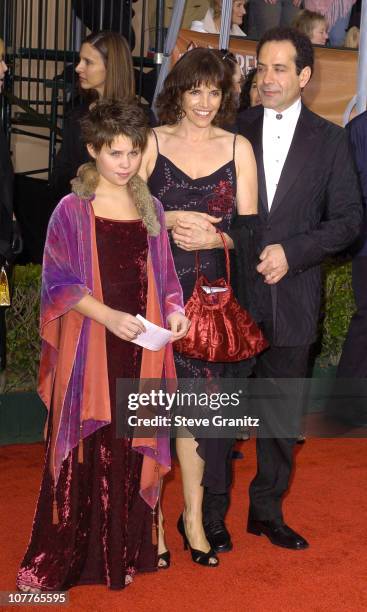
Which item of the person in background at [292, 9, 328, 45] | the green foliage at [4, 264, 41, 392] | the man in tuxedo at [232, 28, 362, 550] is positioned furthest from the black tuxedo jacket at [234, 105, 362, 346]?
the person in background at [292, 9, 328, 45]

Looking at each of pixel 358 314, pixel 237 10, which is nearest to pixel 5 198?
pixel 358 314

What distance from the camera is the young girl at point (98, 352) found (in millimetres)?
3990

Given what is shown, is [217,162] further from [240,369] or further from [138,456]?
[138,456]

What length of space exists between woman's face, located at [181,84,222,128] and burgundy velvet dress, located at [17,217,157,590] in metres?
0.53

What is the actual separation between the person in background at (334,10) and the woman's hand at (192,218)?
4586mm

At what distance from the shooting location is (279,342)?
4.69 m

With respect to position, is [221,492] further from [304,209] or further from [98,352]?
[304,209]

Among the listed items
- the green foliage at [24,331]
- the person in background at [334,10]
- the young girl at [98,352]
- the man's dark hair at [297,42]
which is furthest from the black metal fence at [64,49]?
the young girl at [98,352]

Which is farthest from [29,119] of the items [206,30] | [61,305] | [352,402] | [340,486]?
[61,305]

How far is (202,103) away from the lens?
4234 millimetres

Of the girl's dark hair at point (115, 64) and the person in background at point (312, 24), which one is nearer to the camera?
the girl's dark hair at point (115, 64)

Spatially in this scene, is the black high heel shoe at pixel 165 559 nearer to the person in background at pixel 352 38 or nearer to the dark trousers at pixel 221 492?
the dark trousers at pixel 221 492

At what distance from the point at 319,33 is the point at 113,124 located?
4.34m

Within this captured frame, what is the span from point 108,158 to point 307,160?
1.05 metres
